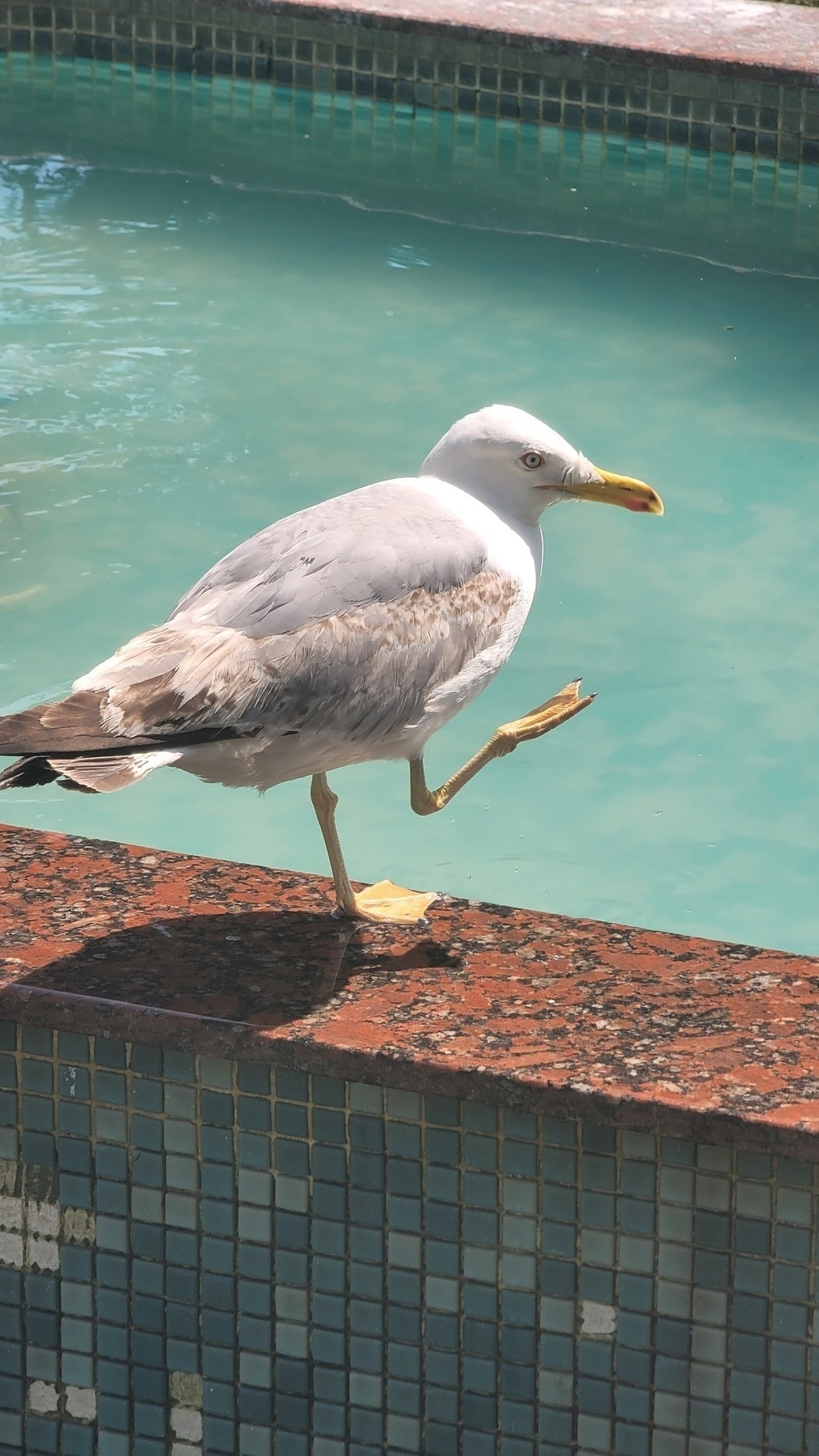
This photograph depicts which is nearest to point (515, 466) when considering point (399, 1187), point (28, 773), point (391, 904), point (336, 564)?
point (336, 564)

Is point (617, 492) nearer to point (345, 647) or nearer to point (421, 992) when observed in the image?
point (345, 647)

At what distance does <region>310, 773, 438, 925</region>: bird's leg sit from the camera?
233 cm

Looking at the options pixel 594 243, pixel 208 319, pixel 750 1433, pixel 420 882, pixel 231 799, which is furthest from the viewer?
pixel 594 243

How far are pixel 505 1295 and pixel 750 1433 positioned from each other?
0.88ft

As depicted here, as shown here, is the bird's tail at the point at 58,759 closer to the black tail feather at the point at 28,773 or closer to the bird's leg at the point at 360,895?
the black tail feather at the point at 28,773

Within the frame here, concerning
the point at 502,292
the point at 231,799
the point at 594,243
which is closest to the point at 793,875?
the point at 231,799

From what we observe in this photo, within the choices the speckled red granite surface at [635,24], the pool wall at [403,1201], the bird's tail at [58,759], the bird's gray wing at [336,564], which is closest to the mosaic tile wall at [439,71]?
the speckled red granite surface at [635,24]

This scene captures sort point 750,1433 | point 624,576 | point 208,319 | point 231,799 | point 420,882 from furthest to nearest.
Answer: point 208,319
point 624,576
point 231,799
point 420,882
point 750,1433

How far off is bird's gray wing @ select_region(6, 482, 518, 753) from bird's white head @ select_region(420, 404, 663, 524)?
10cm

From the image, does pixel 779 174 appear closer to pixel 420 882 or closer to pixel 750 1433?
pixel 420 882

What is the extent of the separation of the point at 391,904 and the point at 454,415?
3.29 m

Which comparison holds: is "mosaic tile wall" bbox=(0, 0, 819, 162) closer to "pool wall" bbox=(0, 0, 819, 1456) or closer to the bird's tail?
"pool wall" bbox=(0, 0, 819, 1456)

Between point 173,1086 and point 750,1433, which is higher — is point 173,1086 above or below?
above

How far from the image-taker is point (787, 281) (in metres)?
6.36
